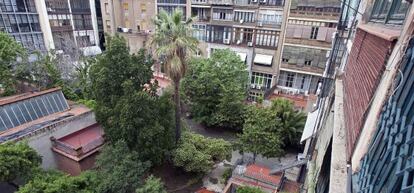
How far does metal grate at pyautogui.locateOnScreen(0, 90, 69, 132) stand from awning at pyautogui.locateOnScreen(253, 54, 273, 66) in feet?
67.0

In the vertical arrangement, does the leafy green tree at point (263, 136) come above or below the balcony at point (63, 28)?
below

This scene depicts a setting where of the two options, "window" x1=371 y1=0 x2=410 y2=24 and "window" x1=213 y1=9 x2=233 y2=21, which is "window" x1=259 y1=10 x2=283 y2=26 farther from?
"window" x1=371 y1=0 x2=410 y2=24

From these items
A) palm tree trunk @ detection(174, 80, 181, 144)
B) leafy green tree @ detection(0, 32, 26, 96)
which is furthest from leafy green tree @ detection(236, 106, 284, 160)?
leafy green tree @ detection(0, 32, 26, 96)

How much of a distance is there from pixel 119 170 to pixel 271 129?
455 inches

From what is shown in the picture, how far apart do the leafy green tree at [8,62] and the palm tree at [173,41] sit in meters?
11.9

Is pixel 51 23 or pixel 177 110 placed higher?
pixel 51 23

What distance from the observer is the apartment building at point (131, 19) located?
119 ft

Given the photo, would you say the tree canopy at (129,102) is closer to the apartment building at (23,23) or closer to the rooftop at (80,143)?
the rooftop at (80,143)

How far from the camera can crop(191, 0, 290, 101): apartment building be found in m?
27.1

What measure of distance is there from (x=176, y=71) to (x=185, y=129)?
19.9 ft

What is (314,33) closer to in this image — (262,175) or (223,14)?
(223,14)

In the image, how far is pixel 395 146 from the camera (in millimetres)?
2318

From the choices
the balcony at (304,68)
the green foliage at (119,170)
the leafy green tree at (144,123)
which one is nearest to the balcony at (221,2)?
the balcony at (304,68)

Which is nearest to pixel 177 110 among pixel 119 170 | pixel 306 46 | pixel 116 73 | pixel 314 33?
pixel 116 73
